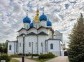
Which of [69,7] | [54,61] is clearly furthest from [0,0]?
[54,61]

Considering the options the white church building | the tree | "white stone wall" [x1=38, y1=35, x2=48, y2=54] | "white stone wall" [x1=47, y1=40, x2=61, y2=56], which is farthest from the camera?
"white stone wall" [x1=38, y1=35, x2=48, y2=54]

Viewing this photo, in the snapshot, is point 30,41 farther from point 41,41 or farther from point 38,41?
point 41,41

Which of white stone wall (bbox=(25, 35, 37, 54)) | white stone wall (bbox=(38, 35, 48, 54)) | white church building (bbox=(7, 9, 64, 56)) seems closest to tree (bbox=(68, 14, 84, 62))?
white church building (bbox=(7, 9, 64, 56))

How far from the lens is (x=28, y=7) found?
601ft

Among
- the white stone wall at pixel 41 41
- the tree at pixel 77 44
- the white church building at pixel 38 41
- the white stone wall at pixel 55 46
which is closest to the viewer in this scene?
the tree at pixel 77 44

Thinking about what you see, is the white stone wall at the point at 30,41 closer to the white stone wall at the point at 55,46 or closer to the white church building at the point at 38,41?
the white church building at the point at 38,41

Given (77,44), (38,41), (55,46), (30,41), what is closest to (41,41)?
(38,41)

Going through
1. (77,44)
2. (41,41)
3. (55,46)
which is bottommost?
(77,44)

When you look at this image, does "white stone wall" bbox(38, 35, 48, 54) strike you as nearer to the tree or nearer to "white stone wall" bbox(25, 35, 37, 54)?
"white stone wall" bbox(25, 35, 37, 54)

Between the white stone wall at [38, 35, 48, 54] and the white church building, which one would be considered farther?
the white stone wall at [38, 35, 48, 54]

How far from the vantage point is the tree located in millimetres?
36344

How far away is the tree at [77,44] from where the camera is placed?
1431 inches

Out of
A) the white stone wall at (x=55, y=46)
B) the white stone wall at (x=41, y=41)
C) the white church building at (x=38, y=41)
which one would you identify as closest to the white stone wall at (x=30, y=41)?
the white church building at (x=38, y=41)

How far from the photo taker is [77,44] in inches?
1441
